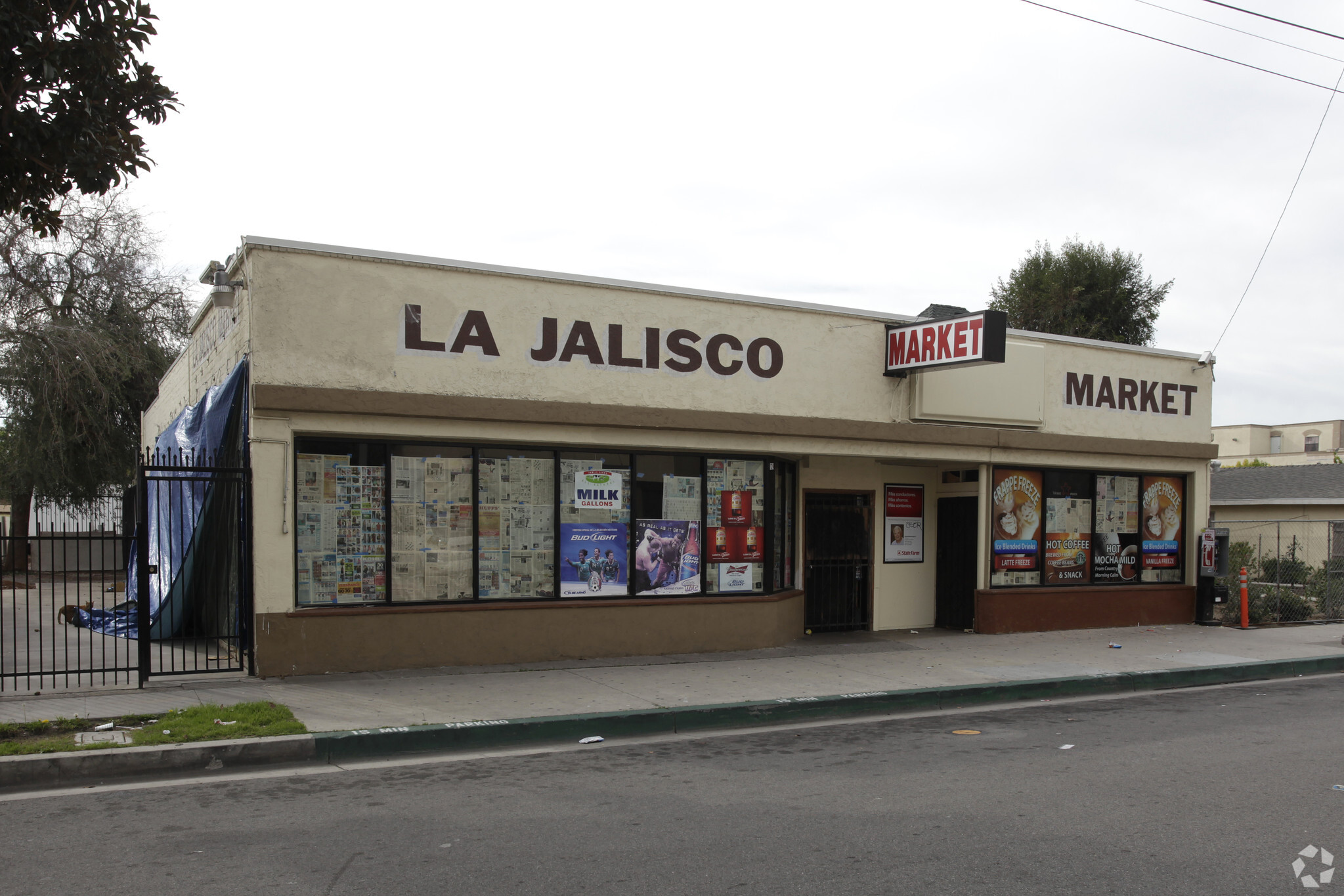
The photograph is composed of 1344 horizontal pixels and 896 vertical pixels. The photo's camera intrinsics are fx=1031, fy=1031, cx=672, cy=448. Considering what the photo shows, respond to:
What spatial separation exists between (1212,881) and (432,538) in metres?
8.78

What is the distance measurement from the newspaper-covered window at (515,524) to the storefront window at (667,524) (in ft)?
3.85

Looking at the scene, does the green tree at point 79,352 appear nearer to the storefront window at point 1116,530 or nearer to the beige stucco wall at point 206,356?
the beige stucco wall at point 206,356

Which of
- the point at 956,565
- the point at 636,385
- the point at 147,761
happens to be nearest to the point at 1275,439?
the point at 956,565

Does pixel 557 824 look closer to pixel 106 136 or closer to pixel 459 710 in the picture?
pixel 459 710

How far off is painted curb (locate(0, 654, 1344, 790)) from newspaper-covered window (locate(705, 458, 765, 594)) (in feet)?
11.0

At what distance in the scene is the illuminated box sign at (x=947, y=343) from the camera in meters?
13.1

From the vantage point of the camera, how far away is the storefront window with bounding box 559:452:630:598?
1276 cm

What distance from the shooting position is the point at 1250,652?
48.2 ft

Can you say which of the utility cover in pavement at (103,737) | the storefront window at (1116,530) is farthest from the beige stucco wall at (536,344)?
the utility cover in pavement at (103,737)

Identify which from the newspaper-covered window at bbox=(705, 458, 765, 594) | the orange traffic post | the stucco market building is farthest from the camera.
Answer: the orange traffic post

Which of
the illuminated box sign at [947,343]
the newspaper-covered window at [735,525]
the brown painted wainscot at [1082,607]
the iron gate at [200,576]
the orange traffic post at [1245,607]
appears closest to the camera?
the iron gate at [200,576]

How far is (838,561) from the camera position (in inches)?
628
